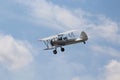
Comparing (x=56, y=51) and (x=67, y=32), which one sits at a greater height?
(x=67, y=32)

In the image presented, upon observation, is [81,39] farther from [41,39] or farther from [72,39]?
[41,39]

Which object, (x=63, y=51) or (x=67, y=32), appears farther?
(x=67, y=32)

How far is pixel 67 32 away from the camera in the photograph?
180m

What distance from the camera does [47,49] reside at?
168750 millimetres

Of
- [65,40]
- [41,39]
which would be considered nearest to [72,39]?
[65,40]

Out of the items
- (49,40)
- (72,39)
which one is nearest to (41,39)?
(49,40)

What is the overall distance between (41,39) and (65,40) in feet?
37.2

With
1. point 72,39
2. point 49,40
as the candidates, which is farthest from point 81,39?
point 49,40

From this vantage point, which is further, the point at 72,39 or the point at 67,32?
the point at 67,32

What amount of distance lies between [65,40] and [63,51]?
214 inches

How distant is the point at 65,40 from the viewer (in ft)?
556

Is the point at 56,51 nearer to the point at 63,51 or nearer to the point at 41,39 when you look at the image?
the point at 63,51

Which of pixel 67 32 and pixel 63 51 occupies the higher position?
pixel 67 32

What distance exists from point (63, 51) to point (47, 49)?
20.6 ft
